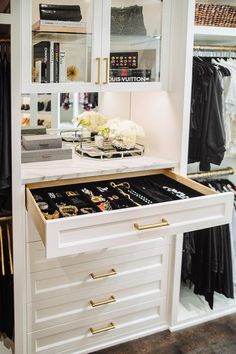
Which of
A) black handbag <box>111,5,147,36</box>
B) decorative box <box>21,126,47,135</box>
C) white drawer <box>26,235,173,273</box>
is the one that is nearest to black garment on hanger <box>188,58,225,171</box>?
black handbag <box>111,5,147,36</box>

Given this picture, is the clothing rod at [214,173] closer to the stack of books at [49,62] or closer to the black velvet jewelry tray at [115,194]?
the black velvet jewelry tray at [115,194]

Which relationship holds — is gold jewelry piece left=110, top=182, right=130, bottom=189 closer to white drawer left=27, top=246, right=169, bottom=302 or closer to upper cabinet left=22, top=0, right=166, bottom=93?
white drawer left=27, top=246, right=169, bottom=302

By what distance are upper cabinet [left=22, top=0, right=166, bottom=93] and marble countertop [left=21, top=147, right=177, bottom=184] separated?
0.39 m

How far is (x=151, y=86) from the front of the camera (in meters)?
2.42

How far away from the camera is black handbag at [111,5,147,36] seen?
2.27 meters

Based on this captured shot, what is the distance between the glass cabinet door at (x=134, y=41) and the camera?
7.54ft

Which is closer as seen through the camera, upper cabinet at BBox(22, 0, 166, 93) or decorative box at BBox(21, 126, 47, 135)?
upper cabinet at BBox(22, 0, 166, 93)

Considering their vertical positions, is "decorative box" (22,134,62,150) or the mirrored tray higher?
"decorative box" (22,134,62,150)

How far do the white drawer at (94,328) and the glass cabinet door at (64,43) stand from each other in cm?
126

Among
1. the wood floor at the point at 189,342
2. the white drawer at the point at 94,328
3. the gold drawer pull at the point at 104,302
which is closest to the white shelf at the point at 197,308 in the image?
the wood floor at the point at 189,342

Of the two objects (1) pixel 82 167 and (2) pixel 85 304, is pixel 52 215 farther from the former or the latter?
(2) pixel 85 304

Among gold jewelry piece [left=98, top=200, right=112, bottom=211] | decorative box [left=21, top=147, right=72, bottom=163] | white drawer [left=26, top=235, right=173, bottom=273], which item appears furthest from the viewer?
decorative box [left=21, top=147, right=72, bottom=163]

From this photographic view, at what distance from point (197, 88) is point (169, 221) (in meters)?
1.00

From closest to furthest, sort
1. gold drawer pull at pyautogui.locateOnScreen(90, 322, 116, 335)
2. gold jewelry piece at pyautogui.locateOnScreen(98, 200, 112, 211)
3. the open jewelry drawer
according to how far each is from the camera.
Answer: the open jewelry drawer → gold jewelry piece at pyautogui.locateOnScreen(98, 200, 112, 211) → gold drawer pull at pyautogui.locateOnScreen(90, 322, 116, 335)
